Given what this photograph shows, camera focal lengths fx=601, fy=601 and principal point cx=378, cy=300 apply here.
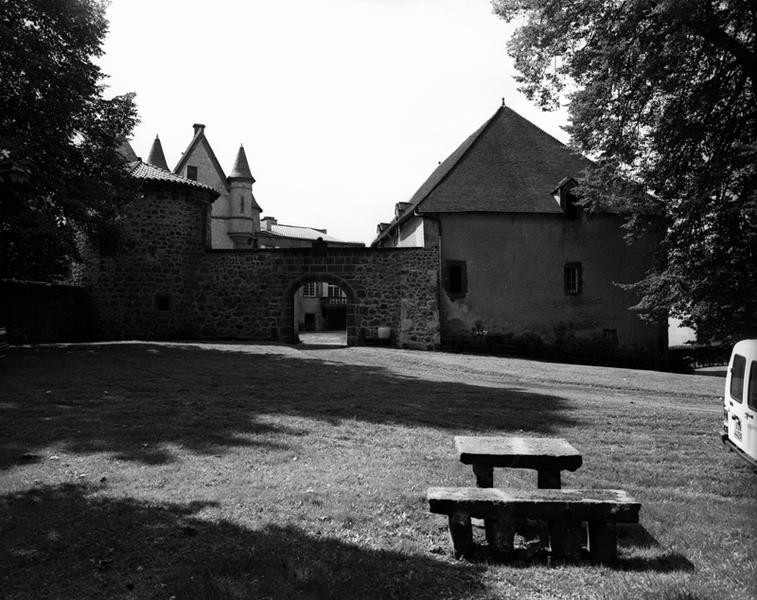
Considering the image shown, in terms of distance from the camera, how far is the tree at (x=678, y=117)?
46.2 feet

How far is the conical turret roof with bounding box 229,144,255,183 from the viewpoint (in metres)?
48.4

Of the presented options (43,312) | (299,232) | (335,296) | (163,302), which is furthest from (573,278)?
(299,232)

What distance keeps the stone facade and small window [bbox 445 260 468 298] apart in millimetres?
1167

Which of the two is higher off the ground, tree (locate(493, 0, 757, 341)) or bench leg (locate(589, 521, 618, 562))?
tree (locate(493, 0, 757, 341))

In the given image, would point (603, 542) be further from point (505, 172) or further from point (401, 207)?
point (401, 207)

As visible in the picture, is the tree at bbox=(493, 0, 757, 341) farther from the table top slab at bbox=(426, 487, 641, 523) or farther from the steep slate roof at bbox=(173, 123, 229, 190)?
the steep slate roof at bbox=(173, 123, 229, 190)

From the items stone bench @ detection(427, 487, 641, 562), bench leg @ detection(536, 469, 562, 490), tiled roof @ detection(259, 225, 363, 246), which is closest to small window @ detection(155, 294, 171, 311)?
bench leg @ detection(536, 469, 562, 490)

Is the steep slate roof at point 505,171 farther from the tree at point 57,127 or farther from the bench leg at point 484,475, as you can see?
the bench leg at point 484,475

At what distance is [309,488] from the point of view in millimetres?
5520

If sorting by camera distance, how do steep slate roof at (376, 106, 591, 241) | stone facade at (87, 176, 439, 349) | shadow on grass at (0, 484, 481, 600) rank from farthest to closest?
steep slate roof at (376, 106, 591, 241) → stone facade at (87, 176, 439, 349) → shadow on grass at (0, 484, 481, 600)

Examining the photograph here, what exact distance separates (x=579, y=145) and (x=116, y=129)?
46.2ft

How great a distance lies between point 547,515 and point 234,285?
2201cm

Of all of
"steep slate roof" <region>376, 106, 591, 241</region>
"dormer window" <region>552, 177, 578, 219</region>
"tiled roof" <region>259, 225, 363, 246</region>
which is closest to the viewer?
"steep slate roof" <region>376, 106, 591, 241</region>

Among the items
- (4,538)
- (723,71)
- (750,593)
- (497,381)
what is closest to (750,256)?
(723,71)
